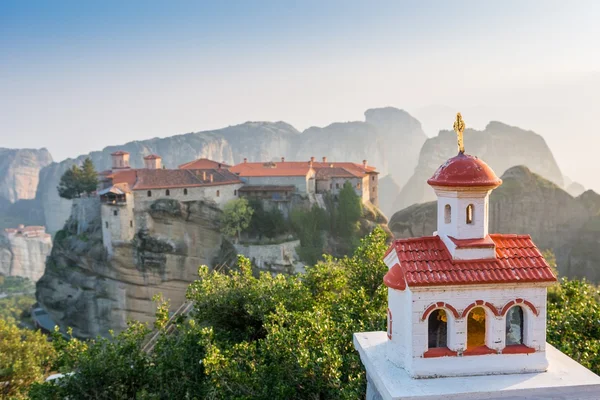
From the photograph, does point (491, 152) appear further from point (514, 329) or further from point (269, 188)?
point (514, 329)

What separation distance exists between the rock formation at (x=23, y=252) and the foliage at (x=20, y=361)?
11858 cm

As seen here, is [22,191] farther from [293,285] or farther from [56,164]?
[293,285]

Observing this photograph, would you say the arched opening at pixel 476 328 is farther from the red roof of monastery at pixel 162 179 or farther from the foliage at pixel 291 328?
the red roof of monastery at pixel 162 179

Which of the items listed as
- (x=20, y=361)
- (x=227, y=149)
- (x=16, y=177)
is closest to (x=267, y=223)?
(x=20, y=361)

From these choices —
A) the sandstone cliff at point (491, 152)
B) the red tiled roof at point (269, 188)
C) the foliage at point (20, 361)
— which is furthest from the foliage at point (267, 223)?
the sandstone cliff at point (491, 152)

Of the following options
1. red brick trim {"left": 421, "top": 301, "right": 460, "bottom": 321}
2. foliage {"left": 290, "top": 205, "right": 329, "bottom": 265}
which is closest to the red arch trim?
red brick trim {"left": 421, "top": 301, "right": 460, "bottom": 321}

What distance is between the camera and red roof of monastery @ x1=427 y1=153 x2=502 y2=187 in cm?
671

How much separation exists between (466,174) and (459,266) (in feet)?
4.47

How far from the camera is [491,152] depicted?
5704 inches

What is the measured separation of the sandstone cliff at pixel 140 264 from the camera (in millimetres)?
43594

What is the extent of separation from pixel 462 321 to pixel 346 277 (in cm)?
967

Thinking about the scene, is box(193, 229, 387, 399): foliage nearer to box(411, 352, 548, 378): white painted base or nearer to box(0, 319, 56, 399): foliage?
box(411, 352, 548, 378): white painted base

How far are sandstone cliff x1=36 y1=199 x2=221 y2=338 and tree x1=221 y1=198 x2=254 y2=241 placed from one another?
982mm

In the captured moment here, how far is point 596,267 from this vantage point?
170 ft
